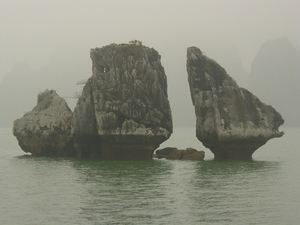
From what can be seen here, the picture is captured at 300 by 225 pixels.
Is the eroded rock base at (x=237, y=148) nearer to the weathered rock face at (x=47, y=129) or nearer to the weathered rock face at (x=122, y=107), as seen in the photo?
the weathered rock face at (x=122, y=107)

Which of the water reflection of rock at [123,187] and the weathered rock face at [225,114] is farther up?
the weathered rock face at [225,114]

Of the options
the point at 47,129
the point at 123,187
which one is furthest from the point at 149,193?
the point at 47,129

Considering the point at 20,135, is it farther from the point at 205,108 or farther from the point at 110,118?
the point at 205,108

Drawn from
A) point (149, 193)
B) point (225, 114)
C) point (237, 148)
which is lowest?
point (149, 193)

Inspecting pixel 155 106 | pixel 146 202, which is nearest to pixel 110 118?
pixel 155 106

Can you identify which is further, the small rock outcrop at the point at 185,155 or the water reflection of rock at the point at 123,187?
the small rock outcrop at the point at 185,155

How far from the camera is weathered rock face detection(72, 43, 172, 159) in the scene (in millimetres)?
36781

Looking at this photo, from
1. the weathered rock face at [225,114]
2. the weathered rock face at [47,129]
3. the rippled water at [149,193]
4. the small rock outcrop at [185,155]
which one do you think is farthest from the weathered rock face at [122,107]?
the small rock outcrop at [185,155]

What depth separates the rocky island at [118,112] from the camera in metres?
36.9

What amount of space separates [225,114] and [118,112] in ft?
26.4

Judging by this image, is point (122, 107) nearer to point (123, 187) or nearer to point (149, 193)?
point (123, 187)

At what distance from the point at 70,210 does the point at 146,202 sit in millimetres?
3283

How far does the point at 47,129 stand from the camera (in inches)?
1594

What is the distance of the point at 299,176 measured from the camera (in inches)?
1190
